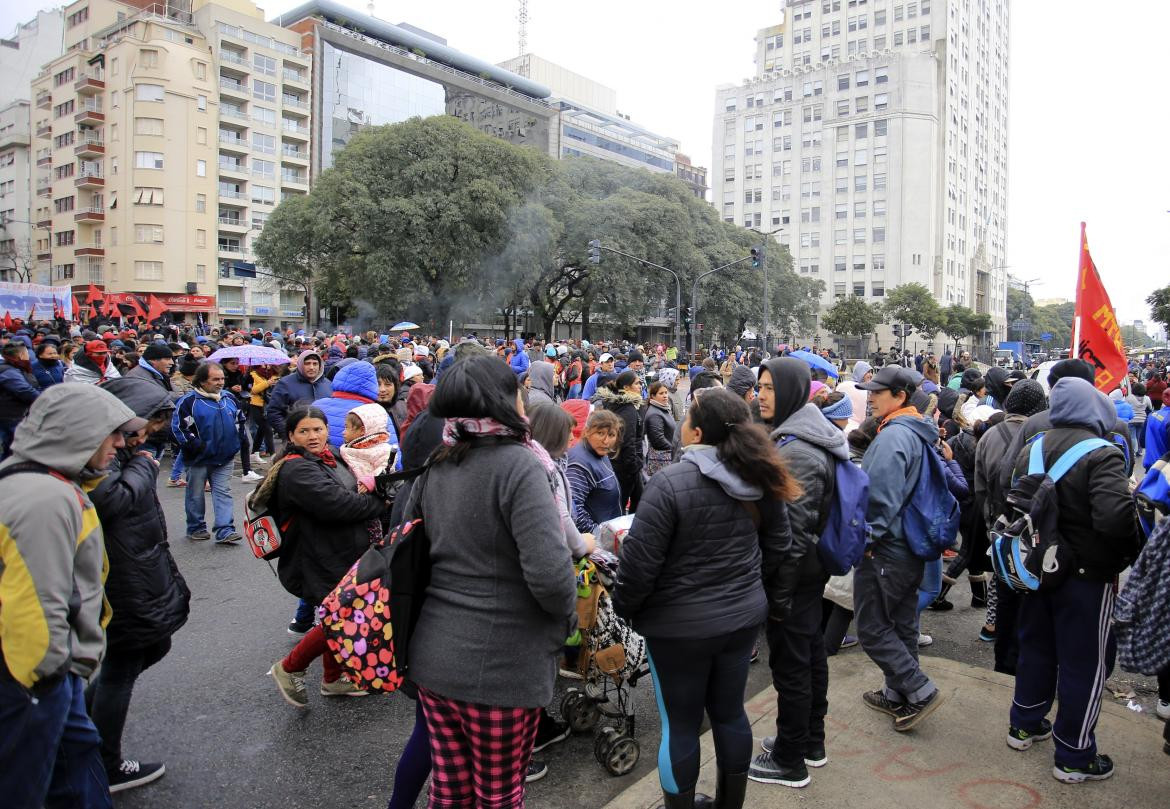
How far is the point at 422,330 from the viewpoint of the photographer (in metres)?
36.4

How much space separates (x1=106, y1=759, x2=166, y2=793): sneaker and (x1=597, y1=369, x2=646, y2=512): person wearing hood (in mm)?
3460

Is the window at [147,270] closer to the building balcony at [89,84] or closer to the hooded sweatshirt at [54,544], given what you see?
the building balcony at [89,84]

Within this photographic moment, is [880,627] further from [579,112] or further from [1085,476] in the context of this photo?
[579,112]

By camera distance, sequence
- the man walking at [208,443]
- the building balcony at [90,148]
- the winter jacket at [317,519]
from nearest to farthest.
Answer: the winter jacket at [317,519] < the man walking at [208,443] < the building balcony at [90,148]

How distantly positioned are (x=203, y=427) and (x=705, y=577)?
628 cm

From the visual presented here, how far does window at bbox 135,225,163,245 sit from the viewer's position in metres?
51.0

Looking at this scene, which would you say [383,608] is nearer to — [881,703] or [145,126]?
[881,703]

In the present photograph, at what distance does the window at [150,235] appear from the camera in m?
51.0

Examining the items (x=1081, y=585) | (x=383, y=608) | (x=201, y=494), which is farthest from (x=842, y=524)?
(x=201, y=494)

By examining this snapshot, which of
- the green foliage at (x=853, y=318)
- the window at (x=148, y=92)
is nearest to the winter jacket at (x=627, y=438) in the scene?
the window at (x=148, y=92)

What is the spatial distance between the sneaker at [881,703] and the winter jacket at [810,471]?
119cm

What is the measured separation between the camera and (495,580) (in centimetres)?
230

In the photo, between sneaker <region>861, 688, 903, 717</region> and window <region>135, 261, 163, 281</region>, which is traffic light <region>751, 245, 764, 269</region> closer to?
sneaker <region>861, 688, 903, 717</region>

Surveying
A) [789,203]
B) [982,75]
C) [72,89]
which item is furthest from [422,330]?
[982,75]
